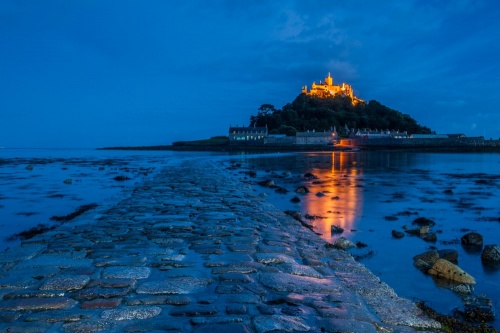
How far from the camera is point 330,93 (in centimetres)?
16725

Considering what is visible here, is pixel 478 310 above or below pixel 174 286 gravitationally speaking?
below

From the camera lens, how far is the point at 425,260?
732 centimetres

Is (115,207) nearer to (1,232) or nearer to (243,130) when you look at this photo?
(1,232)

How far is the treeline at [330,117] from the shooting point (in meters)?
146

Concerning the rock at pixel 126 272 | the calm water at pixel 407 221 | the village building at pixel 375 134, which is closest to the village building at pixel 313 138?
the village building at pixel 375 134

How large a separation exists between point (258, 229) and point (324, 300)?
4.00 meters

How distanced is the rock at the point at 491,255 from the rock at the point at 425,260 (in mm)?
1138

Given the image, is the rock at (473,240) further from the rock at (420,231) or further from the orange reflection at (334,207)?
the orange reflection at (334,207)

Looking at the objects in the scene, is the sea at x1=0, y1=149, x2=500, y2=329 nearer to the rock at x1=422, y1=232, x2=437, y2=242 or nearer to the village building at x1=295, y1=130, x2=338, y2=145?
the rock at x1=422, y1=232, x2=437, y2=242

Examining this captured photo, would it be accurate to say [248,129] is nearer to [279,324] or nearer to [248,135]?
[248,135]

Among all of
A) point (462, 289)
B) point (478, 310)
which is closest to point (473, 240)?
point (462, 289)

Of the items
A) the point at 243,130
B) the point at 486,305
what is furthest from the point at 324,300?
the point at 243,130

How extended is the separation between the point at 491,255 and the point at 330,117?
5758 inches

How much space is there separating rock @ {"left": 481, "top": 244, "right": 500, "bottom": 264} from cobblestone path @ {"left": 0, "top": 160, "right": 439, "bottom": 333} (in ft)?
9.89
